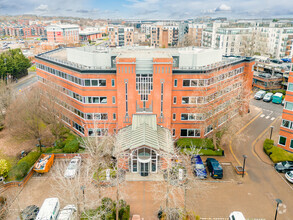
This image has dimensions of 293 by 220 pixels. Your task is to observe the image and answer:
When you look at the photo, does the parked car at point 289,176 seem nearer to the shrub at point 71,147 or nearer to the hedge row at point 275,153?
the hedge row at point 275,153

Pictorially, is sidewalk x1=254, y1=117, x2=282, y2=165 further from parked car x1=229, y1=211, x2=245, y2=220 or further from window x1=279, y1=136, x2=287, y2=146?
parked car x1=229, y1=211, x2=245, y2=220

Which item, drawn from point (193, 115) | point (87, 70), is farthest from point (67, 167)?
point (193, 115)

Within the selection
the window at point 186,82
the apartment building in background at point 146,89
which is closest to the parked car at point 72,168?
the apartment building in background at point 146,89

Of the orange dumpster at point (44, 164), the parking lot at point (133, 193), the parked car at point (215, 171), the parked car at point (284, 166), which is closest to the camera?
the parking lot at point (133, 193)

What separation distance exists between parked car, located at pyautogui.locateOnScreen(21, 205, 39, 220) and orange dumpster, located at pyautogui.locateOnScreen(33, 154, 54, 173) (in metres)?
8.35

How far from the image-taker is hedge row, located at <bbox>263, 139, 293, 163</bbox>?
39.6 meters

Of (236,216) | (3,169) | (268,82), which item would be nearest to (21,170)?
(3,169)

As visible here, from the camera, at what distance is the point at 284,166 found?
124 feet

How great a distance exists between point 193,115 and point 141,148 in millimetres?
13456

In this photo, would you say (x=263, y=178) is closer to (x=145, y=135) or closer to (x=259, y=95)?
(x=145, y=135)

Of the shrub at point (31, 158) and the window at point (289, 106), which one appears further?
the window at point (289, 106)

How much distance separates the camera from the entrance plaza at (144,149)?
3472cm

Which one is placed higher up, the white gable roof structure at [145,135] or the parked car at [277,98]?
the white gable roof structure at [145,135]

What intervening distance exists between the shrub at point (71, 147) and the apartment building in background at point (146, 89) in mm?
2762
